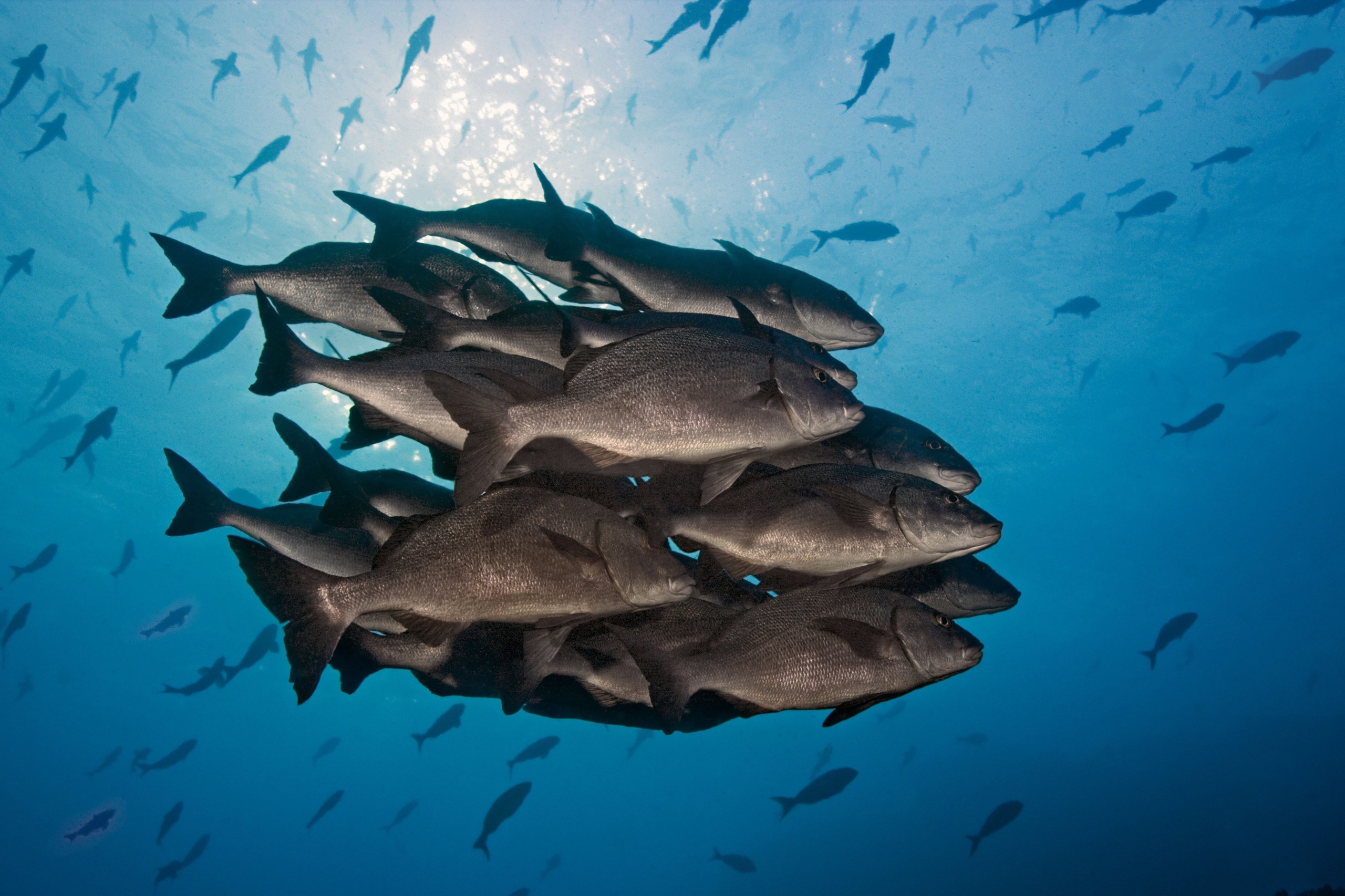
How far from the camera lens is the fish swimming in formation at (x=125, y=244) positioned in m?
17.0

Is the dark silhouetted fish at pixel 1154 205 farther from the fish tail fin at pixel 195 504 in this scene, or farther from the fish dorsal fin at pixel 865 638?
the fish tail fin at pixel 195 504

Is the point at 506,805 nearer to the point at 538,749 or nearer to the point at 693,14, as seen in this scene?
the point at 538,749

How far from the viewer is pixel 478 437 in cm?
191

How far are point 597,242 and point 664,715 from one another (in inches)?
90.2

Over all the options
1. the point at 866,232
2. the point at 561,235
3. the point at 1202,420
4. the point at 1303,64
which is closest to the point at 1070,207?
the point at 1303,64

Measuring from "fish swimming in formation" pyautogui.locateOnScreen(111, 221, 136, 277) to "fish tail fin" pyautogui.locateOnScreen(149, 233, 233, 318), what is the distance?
63.9 feet

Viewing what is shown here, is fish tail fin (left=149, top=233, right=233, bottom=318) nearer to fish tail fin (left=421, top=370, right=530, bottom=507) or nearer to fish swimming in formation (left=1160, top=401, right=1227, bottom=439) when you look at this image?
fish tail fin (left=421, top=370, right=530, bottom=507)

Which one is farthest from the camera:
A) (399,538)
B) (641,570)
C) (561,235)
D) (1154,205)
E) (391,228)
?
(1154,205)

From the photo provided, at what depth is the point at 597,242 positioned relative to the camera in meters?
3.02

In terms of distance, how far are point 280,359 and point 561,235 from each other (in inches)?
54.9

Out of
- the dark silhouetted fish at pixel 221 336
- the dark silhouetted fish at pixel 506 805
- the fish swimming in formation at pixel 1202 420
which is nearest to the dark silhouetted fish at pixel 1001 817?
the fish swimming in formation at pixel 1202 420

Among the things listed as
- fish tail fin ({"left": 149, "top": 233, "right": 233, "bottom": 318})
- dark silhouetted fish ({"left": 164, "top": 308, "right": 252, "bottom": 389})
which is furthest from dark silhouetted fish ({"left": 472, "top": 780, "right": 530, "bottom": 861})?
fish tail fin ({"left": 149, "top": 233, "right": 233, "bottom": 318})

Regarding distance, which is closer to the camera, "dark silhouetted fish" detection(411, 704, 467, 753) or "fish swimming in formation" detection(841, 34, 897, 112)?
"fish swimming in formation" detection(841, 34, 897, 112)

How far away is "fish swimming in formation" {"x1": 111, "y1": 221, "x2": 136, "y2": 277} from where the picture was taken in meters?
17.0
